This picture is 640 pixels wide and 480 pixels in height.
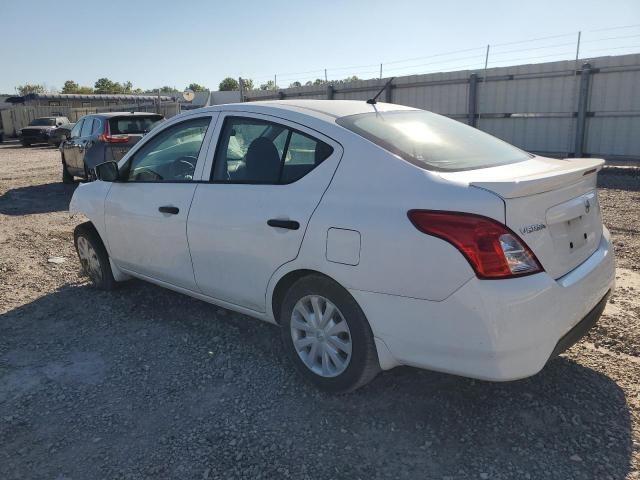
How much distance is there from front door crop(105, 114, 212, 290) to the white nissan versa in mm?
22

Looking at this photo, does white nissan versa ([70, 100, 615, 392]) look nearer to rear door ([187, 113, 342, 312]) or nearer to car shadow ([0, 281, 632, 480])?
rear door ([187, 113, 342, 312])

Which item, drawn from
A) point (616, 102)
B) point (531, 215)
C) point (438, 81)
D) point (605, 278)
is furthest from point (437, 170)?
point (438, 81)

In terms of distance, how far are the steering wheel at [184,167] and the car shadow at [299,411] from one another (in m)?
A: 1.22

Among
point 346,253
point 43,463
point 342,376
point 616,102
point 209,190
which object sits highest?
point 616,102

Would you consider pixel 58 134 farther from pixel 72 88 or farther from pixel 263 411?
pixel 72 88

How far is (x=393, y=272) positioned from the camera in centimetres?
257

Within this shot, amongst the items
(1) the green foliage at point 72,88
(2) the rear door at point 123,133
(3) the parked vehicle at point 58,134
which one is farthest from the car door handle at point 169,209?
(1) the green foliage at point 72,88

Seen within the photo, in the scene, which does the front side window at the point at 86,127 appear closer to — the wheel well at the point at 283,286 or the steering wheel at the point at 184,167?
the steering wheel at the point at 184,167

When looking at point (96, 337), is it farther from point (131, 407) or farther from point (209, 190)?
point (209, 190)

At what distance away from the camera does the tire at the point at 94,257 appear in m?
4.91

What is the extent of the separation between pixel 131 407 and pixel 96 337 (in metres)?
1.21

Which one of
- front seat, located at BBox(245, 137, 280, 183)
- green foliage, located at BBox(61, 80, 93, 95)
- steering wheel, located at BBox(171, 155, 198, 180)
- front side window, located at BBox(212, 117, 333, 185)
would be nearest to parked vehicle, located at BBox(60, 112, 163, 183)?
steering wheel, located at BBox(171, 155, 198, 180)

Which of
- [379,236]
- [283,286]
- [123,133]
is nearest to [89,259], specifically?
[283,286]

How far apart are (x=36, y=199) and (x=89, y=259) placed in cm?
713
